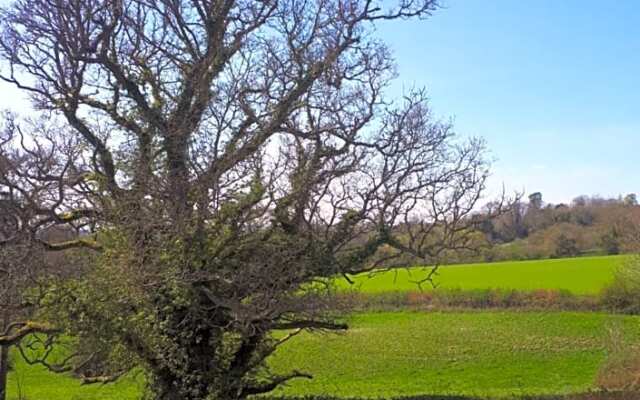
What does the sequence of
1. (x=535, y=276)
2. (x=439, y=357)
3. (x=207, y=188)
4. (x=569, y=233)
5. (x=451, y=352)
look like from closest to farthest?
(x=207, y=188), (x=439, y=357), (x=451, y=352), (x=569, y=233), (x=535, y=276)

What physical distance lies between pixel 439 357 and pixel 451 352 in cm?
97

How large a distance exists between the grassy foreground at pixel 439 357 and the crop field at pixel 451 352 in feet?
0.15

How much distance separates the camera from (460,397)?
555 inches

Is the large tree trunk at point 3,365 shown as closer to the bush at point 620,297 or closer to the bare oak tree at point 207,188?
the bare oak tree at point 207,188

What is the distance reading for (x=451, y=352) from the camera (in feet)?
101

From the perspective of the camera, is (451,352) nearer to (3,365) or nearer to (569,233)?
(569,233)

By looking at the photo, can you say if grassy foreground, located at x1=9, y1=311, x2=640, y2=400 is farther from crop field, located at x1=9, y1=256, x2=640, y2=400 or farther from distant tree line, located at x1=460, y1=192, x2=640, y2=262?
distant tree line, located at x1=460, y1=192, x2=640, y2=262

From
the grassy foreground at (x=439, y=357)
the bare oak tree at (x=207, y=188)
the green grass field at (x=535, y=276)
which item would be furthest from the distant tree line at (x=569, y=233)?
the bare oak tree at (x=207, y=188)

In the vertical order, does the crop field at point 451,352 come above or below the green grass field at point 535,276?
below

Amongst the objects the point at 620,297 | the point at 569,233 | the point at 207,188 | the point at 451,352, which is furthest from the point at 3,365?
the point at 569,233

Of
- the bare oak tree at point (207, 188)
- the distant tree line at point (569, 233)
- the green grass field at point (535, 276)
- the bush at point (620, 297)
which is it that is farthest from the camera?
the green grass field at point (535, 276)

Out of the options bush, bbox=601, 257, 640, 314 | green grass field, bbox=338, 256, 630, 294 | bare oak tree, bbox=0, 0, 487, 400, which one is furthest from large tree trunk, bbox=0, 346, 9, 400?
bush, bbox=601, 257, 640, 314

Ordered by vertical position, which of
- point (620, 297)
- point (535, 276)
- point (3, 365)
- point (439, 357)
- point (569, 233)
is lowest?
point (439, 357)

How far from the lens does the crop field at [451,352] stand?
23.3 metres
